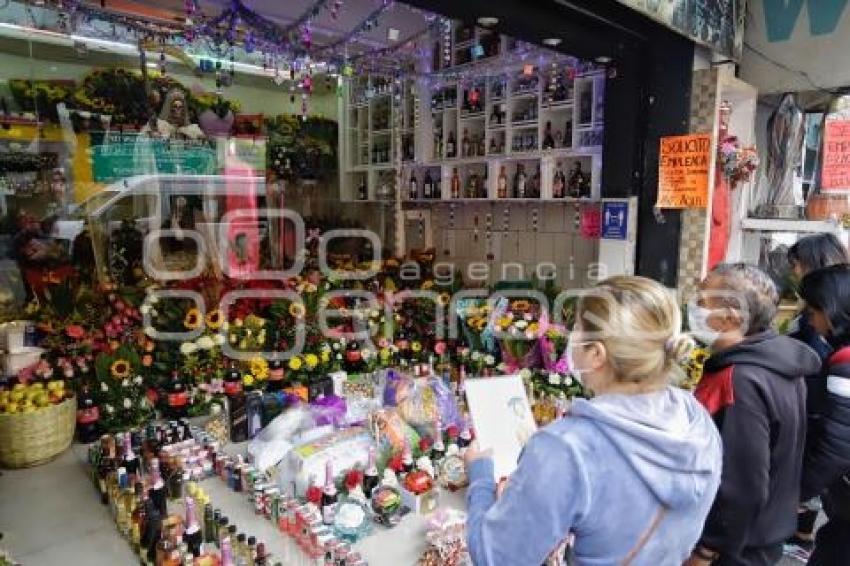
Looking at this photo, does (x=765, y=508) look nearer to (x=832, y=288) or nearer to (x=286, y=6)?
(x=832, y=288)

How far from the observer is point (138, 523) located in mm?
1913

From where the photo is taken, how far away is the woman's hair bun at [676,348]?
983 mm

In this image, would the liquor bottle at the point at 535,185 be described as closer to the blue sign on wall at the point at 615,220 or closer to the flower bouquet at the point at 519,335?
the blue sign on wall at the point at 615,220

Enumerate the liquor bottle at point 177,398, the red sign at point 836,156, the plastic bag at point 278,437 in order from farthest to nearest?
the red sign at point 836,156
the liquor bottle at point 177,398
the plastic bag at point 278,437

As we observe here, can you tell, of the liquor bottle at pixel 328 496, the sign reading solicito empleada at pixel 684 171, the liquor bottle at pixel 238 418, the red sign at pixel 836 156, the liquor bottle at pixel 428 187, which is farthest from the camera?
the liquor bottle at pixel 428 187

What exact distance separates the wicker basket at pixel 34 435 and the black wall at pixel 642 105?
116 inches

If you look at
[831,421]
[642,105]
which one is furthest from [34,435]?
[642,105]

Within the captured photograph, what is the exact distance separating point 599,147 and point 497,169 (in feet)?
3.15

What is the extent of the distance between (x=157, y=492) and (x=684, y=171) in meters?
3.24

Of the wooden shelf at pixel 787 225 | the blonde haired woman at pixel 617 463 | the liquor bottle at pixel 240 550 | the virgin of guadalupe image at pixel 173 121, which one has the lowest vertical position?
the liquor bottle at pixel 240 550

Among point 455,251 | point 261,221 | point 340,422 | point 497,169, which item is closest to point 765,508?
point 340,422

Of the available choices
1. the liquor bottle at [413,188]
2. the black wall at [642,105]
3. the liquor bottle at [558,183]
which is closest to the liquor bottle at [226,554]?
the black wall at [642,105]

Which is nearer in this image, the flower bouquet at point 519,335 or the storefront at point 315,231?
the storefront at point 315,231

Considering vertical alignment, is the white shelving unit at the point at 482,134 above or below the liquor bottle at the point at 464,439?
above
